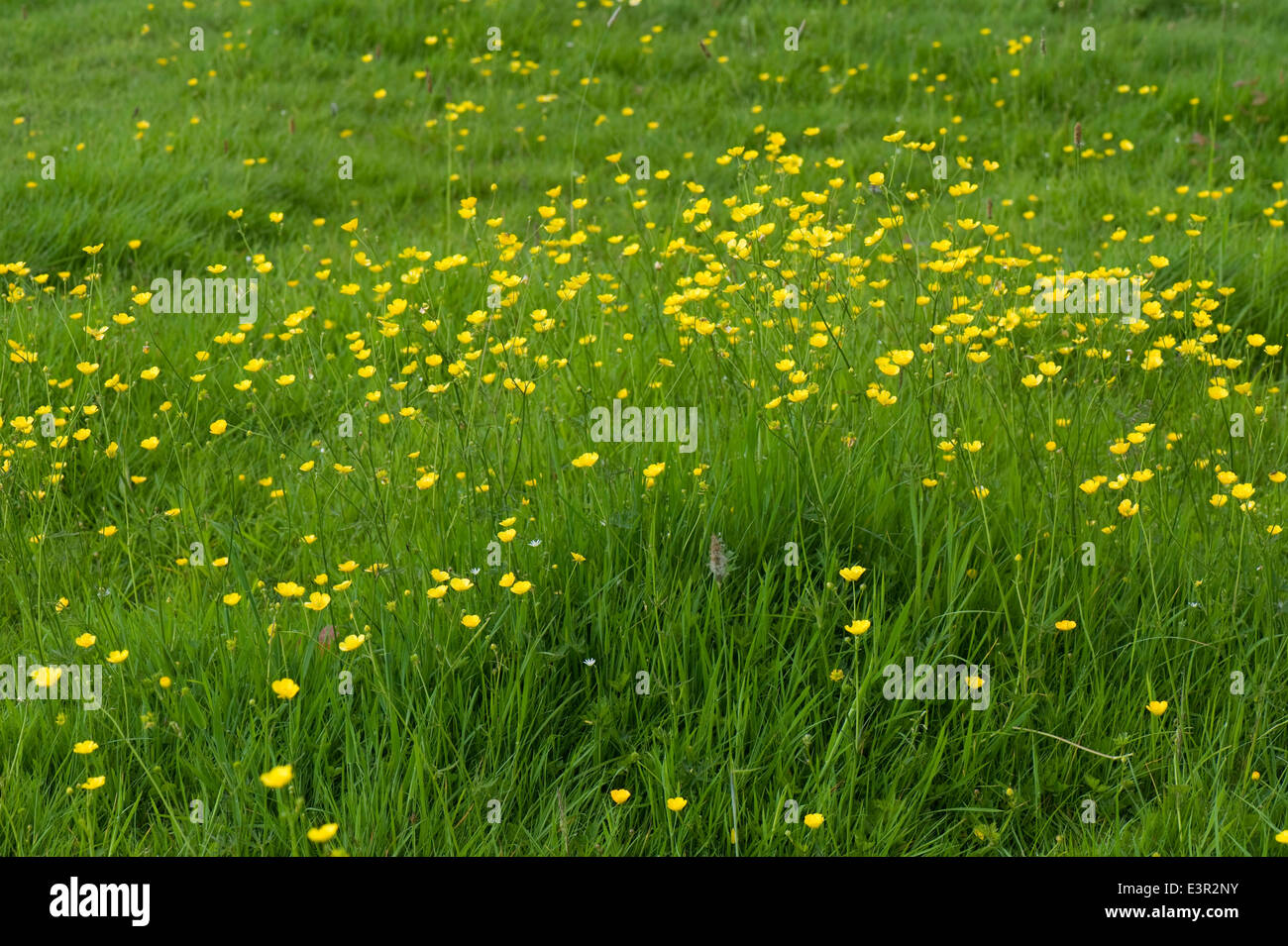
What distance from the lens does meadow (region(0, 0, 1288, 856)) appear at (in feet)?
7.54

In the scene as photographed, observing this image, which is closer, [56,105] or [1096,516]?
[1096,516]

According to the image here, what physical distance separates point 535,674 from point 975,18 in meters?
7.17

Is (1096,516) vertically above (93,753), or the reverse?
(1096,516)

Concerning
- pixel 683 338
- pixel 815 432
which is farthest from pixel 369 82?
pixel 815 432

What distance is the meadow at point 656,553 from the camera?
2297 mm

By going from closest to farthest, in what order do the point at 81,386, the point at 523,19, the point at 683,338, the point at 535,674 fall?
the point at 535,674, the point at 683,338, the point at 81,386, the point at 523,19

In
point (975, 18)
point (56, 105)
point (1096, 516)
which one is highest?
point (975, 18)

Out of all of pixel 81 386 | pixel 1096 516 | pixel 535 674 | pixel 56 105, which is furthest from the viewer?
pixel 56 105

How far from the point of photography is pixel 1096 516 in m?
2.92

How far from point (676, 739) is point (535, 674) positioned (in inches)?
14.3

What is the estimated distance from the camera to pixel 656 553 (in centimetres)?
275
